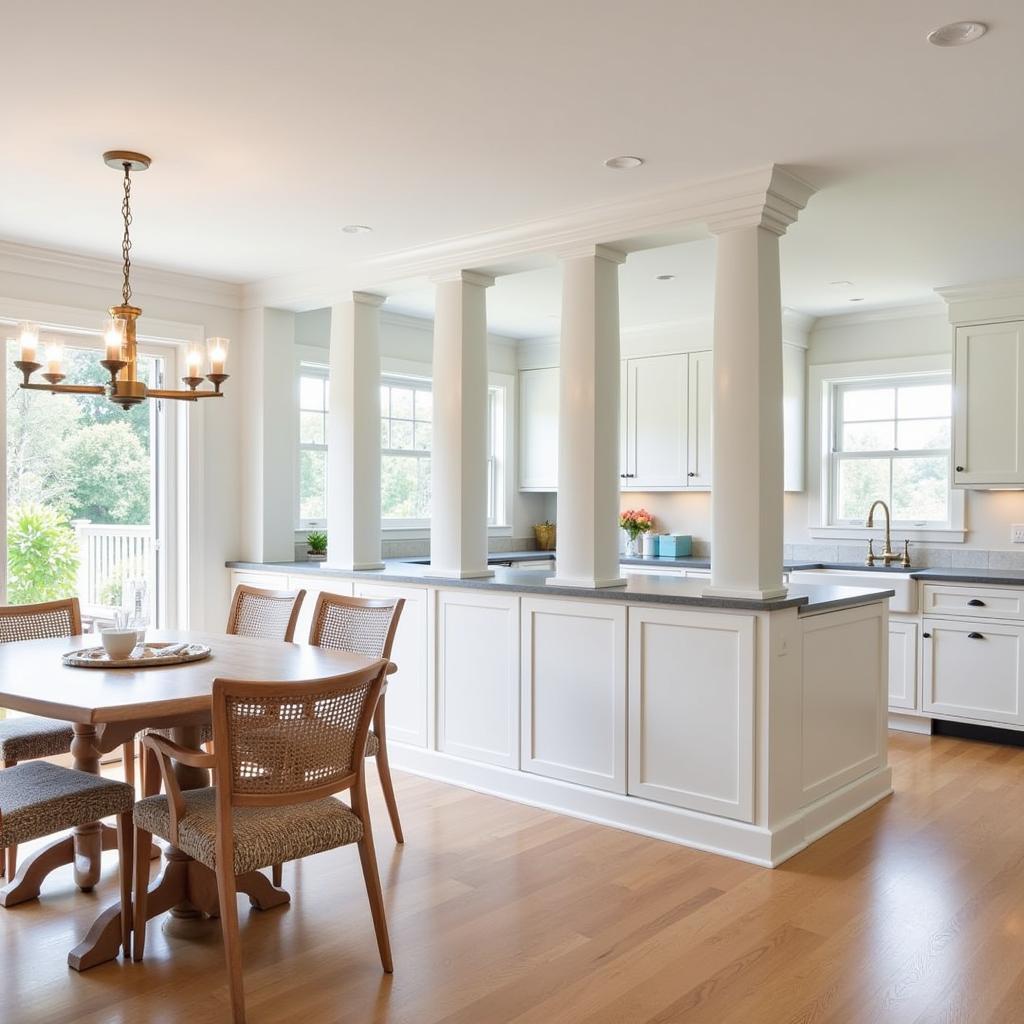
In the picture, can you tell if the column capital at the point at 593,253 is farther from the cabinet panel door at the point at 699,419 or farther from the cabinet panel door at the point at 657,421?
the cabinet panel door at the point at 657,421

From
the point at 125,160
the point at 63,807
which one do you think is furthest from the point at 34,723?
the point at 125,160

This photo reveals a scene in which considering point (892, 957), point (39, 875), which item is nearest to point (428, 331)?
point (39, 875)

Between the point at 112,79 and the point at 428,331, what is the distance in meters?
3.83

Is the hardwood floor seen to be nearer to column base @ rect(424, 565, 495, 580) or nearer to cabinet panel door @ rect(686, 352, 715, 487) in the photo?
column base @ rect(424, 565, 495, 580)

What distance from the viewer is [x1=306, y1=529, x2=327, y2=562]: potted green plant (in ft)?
18.9

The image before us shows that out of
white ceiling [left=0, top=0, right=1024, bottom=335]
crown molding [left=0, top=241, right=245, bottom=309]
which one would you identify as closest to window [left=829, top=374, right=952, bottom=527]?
white ceiling [left=0, top=0, right=1024, bottom=335]

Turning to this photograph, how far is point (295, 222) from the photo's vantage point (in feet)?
14.0

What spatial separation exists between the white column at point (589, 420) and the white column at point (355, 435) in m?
1.35

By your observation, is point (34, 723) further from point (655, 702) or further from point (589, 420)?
point (589, 420)

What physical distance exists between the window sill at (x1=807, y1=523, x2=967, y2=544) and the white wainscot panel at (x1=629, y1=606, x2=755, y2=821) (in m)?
2.99

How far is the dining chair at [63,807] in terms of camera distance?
2.61 metres

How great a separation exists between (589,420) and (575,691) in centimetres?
114

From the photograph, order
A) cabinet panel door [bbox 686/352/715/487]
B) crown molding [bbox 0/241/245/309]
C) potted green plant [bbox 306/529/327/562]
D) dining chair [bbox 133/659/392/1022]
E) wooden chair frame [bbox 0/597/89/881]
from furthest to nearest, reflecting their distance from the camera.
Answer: cabinet panel door [bbox 686/352/715/487] → potted green plant [bbox 306/529/327/562] → crown molding [bbox 0/241/245/309] → wooden chair frame [bbox 0/597/89/881] → dining chair [bbox 133/659/392/1022]

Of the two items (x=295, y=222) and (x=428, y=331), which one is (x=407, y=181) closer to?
(x=295, y=222)
